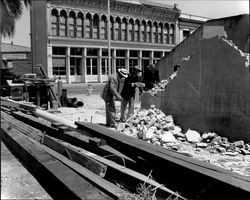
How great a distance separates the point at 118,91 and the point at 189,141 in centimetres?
290

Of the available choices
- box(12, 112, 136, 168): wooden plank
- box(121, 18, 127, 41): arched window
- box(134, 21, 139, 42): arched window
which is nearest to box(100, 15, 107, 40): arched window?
box(121, 18, 127, 41): arched window

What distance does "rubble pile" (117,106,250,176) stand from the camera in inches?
253

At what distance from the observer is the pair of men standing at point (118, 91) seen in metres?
9.21

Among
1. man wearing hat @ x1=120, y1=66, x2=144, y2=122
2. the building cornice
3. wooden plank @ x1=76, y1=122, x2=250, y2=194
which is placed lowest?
wooden plank @ x1=76, y1=122, x2=250, y2=194

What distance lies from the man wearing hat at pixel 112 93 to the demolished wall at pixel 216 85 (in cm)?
131

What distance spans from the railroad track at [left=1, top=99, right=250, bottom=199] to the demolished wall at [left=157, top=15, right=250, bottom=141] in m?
2.88

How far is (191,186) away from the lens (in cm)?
418

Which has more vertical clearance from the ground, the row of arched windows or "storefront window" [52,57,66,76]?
the row of arched windows

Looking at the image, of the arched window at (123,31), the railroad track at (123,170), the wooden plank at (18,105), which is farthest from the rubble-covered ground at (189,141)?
the arched window at (123,31)

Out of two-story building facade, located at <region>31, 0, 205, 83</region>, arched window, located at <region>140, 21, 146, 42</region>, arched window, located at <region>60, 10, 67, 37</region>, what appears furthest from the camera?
arched window, located at <region>140, 21, 146, 42</region>

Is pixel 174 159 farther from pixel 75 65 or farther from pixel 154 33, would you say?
pixel 154 33

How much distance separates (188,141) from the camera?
26.0ft

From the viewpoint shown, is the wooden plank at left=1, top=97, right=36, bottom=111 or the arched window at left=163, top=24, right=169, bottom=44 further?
the arched window at left=163, top=24, right=169, bottom=44

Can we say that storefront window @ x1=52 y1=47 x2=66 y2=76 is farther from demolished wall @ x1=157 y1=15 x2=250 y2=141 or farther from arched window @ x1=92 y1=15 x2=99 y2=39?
demolished wall @ x1=157 y1=15 x2=250 y2=141
